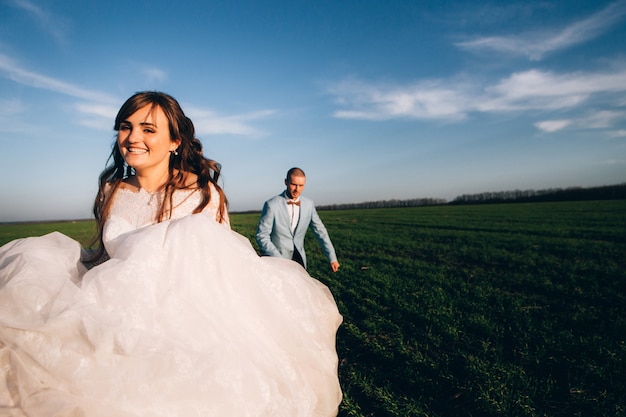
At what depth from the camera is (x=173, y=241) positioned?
189cm

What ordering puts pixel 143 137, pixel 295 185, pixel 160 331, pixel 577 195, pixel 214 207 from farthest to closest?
pixel 577 195
pixel 295 185
pixel 214 207
pixel 143 137
pixel 160 331

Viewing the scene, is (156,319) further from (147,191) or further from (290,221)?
(290,221)

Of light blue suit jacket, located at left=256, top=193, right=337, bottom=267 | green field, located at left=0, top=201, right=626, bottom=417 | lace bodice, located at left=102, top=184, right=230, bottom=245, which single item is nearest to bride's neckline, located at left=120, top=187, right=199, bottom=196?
lace bodice, located at left=102, top=184, right=230, bottom=245

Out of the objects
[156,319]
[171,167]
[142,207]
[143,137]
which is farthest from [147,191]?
[156,319]

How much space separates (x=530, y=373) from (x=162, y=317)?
4.21 meters

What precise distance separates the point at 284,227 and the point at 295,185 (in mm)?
802

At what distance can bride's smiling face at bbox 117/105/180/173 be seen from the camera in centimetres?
240

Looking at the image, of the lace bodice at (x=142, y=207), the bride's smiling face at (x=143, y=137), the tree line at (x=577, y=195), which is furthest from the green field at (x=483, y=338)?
the tree line at (x=577, y=195)

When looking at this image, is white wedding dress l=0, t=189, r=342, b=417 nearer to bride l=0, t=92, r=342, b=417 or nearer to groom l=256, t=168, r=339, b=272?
bride l=0, t=92, r=342, b=417

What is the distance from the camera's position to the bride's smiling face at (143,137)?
2.40m

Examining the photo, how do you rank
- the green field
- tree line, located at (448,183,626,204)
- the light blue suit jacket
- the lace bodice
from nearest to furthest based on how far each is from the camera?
the lace bodice, the green field, the light blue suit jacket, tree line, located at (448,183,626,204)

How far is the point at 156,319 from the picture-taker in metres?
1.68

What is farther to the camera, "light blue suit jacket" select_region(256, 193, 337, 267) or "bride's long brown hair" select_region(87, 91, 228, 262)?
"light blue suit jacket" select_region(256, 193, 337, 267)

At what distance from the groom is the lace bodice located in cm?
321
